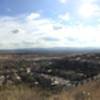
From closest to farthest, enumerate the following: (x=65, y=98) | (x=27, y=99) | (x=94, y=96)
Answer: (x=27, y=99) < (x=65, y=98) < (x=94, y=96)

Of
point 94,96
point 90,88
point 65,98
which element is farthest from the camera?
point 90,88

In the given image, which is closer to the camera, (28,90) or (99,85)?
→ (28,90)

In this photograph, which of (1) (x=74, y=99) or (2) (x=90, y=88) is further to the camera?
(2) (x=90, y=88)

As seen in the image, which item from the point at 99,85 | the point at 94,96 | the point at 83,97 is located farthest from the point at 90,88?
the point at 83,97

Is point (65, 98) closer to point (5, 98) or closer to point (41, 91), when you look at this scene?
point (41, 91)

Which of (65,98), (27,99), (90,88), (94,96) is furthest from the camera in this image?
(90,88)

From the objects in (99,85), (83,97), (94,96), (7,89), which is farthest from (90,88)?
(7,89)

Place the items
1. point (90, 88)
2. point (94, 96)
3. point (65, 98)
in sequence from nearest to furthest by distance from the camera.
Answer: point (65, 98), point (94, 96), point (90, 88)

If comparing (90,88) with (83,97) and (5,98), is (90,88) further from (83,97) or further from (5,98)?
(5,98)
